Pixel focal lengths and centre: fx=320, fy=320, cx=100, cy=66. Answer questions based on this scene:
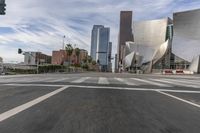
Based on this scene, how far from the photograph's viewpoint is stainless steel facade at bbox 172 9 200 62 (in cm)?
11144

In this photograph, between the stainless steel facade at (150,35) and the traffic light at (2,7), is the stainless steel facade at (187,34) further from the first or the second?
the traffic light at (2,7)

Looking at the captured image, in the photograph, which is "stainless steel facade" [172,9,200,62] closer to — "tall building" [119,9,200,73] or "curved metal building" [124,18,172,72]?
"tall building" [119,9,200,73]

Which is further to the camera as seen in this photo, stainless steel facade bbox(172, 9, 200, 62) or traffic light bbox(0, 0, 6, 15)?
stainless steel facade bbox(172, 9, 200, 62)

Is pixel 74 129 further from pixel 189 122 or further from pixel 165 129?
pixel 189 122

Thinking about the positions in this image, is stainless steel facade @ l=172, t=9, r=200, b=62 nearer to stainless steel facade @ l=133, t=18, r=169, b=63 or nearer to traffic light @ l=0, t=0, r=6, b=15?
stainless steel facade @ l=133, t=18, r=169, b=63

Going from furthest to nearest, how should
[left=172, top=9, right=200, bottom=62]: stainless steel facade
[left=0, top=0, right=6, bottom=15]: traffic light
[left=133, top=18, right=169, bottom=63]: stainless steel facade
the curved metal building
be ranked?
1. [left=133, top=18, right=169, bottom=63]: stainless steel facade
2. the curved metal building
3. [left=172, top=9, right=200, bottom=62]: stainless steel facade
4. [left=0, top=0, right=6, bottom=15]: traffic light

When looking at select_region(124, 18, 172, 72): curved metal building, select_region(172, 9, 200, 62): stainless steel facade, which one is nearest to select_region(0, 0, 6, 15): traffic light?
select_region(172, 9, 200, 62): stainless steel facade

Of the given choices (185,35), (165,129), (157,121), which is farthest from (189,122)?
(185,35)

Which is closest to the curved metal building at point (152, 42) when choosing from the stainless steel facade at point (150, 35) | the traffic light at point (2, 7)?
the stainless steel facade at point (150, 35)

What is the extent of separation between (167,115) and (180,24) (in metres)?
112

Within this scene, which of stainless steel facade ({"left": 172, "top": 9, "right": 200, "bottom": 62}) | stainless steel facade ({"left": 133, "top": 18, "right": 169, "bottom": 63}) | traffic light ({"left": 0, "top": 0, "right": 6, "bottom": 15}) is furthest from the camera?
stainless steel facade ({"left": 133, "top": 18, "right": 169, "bottom": 63})

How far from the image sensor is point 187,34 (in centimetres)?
11438

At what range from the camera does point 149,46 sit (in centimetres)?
13675

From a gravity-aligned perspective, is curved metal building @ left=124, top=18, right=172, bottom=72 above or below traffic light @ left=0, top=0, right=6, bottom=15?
above
